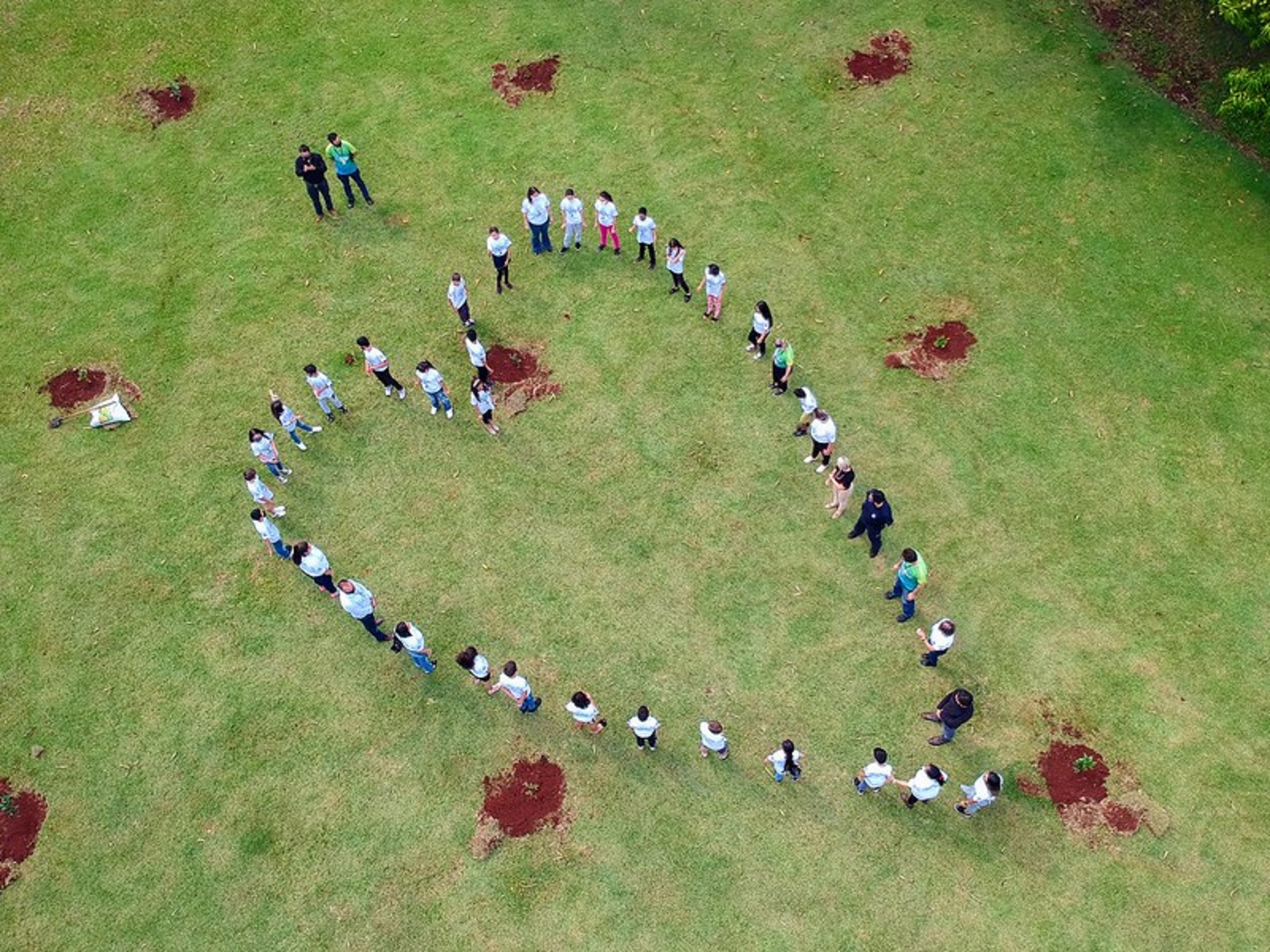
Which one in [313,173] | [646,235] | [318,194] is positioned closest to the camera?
[646,235]

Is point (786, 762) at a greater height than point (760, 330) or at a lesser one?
lesser

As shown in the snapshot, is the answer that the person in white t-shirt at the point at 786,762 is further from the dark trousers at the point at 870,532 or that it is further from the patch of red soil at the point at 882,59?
the patch of red soil at the point at 882,59

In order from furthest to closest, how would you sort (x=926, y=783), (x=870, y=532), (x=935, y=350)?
(x=935, y=350) → (x=870, y=532) → (x=926, y=783)

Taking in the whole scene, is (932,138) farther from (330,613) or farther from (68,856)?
(68,856)

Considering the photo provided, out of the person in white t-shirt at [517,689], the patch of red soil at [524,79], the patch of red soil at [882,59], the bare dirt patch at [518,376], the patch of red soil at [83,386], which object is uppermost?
the patch of red soil at [882,59]

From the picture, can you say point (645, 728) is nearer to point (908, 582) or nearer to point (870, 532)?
point (908, 582)

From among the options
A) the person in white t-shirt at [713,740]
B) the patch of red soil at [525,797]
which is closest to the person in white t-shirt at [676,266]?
the person in white t-shirt at [713,740]

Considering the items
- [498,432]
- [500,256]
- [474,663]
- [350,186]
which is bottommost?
[474,663]

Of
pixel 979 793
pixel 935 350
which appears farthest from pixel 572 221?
pixel 979 793
